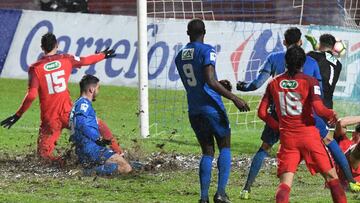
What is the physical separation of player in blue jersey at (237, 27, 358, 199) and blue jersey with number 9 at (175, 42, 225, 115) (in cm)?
57

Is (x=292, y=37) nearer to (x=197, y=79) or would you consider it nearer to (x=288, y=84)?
(x=197, y=79)

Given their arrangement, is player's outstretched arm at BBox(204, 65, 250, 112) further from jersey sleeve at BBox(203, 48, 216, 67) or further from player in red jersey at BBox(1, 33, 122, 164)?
player in red jersey at BBox(1, 33, 122, 164)

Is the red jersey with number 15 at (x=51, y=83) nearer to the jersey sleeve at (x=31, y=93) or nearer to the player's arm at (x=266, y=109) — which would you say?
the jersey sleeve at (x=31, y=93)

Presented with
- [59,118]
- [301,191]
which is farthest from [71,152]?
[301,191]

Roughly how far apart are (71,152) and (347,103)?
7.55m

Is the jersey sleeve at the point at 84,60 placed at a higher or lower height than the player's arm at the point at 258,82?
higher

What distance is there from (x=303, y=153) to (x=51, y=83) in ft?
17.7

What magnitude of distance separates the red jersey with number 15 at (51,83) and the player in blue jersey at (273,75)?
3.40 metres

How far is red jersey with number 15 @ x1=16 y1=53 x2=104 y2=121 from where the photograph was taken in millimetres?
14484

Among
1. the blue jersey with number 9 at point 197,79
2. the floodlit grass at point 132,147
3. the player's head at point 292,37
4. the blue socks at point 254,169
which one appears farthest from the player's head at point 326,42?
the blue jersey with number 9 at point 197,79

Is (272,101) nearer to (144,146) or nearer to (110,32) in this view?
(144,146)

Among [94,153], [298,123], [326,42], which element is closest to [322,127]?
[326,42]

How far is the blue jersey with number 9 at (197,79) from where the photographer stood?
37.3ft

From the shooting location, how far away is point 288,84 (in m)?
10.1
